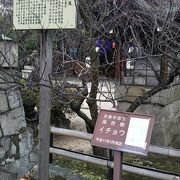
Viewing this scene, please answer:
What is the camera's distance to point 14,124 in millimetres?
4914

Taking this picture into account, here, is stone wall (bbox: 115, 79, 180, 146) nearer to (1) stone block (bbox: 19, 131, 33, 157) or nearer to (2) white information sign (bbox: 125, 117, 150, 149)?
(1) stone block (bbox: 19, 131, 33, 157)

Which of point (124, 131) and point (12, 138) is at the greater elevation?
point (124, 131)

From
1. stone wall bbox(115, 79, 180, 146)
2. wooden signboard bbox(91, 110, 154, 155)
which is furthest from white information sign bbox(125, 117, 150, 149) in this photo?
stone wall bbox(115, 79, 180, 146)

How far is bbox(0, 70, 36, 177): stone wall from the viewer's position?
15.7 feet

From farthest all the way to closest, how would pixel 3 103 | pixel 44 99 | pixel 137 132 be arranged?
pixel 3 103, pixel 44 99, pixel 137 132

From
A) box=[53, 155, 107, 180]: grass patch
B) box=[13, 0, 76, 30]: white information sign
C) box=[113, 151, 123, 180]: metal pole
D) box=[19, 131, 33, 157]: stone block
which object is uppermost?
box=[13, 0, 76, 30]: white information sign

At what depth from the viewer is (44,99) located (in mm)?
3625

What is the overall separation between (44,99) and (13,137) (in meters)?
1.56

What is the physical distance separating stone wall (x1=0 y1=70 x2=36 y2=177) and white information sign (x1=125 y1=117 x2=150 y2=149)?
2116 mm

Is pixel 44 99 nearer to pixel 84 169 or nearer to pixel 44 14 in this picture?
pixel 44 14

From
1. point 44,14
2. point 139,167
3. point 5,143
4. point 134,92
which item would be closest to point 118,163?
point 139,167

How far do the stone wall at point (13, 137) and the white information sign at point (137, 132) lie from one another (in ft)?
6.94

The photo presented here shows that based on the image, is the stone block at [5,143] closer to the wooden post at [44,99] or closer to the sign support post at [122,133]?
the wooden post at [44,99]

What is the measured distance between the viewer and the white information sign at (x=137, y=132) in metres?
3.08
